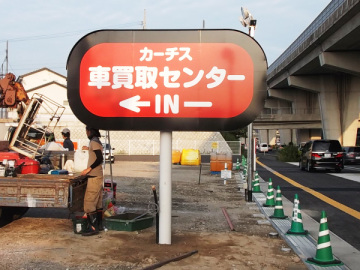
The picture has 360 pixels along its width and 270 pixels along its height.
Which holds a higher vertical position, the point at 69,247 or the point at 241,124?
the point at 241,124

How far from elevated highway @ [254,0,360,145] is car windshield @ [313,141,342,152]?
8519 millimetres

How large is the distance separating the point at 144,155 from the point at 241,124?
3262 cm

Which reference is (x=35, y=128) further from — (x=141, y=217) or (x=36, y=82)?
(x=36, y=82)

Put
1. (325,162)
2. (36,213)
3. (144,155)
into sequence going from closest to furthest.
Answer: (36,213), (325,162), (144,155)

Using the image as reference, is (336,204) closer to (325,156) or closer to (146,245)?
(146,245)

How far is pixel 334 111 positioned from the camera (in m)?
51.4

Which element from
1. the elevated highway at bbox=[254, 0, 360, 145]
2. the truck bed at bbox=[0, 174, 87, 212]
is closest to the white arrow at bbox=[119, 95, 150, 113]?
the truck bed at bbox=[0, 174, 87, 212]

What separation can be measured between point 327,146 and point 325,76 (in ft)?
94.2

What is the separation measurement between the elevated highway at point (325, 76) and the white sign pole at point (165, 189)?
909 inches

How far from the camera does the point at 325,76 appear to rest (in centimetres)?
5162

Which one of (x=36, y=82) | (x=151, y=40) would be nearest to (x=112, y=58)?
(x=151, y=40)

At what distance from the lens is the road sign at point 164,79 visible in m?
6.63

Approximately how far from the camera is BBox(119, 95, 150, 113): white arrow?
6.72 metres

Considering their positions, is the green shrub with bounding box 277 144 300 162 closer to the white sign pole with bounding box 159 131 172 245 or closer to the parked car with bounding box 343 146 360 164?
the parked car with bounding box 343 146 360 164
